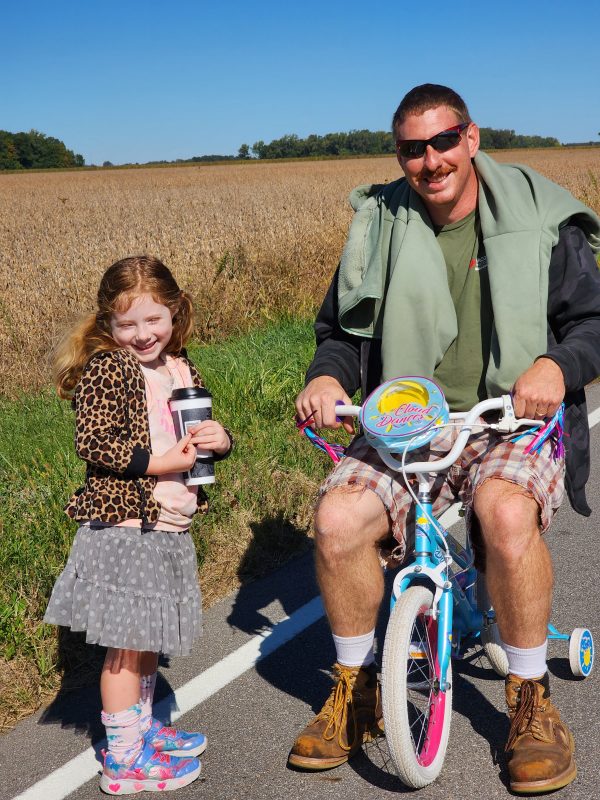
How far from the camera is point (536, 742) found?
2.81 m

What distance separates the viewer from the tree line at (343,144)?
319 feet

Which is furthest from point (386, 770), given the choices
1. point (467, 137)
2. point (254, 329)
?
Answer: point (254, 329)

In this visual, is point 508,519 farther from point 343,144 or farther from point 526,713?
point 343,144

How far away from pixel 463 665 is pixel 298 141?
4013 inches

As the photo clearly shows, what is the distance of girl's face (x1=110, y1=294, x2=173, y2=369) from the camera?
113 inches

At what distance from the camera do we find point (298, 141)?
3999 inches

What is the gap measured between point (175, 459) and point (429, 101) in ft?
4.80

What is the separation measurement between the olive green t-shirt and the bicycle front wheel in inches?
31.5

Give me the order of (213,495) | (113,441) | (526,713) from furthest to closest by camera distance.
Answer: (213,495)
(526,713)
(113,441)

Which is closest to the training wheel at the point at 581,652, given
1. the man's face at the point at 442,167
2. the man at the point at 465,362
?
the man at the point at 465,362

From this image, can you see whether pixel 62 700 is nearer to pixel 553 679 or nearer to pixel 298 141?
pixel 553 679

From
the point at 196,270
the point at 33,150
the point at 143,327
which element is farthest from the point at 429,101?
the point at 33,150

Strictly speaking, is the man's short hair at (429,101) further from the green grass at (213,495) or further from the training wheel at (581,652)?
the green grass at (213,495)

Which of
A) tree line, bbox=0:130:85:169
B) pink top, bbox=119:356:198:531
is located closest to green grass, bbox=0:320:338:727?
pink top, bbox=119:356:198:531
